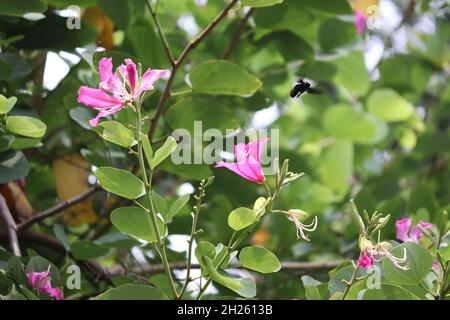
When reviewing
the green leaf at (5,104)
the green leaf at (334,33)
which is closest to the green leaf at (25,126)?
the green leaf at (5,104)

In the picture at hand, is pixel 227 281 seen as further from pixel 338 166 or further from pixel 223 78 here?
pixel 338 166

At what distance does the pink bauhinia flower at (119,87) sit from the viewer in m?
0.83

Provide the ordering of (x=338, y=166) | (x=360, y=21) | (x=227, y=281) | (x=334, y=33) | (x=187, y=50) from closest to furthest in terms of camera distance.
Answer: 1. (x=227, y=281)
2. (x=187, y=50)
3. (x=334, y=33)
4. (x=360, y=21)
5. (x=338, y=166)

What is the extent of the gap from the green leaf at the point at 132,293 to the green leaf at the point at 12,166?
0.29 meters

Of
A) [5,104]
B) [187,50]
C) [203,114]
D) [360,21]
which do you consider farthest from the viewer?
[360,21]

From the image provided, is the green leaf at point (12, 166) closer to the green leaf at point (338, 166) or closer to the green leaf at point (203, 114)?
the green leaf at point (203, 114)

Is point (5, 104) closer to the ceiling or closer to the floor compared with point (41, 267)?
closer to the ceiling

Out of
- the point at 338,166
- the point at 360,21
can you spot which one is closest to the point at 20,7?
the point at 360,21

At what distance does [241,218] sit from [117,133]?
0.16 metres

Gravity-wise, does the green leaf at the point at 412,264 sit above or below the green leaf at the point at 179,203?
below

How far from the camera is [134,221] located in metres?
0.85

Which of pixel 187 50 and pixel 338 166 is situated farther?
pixel 338 166
